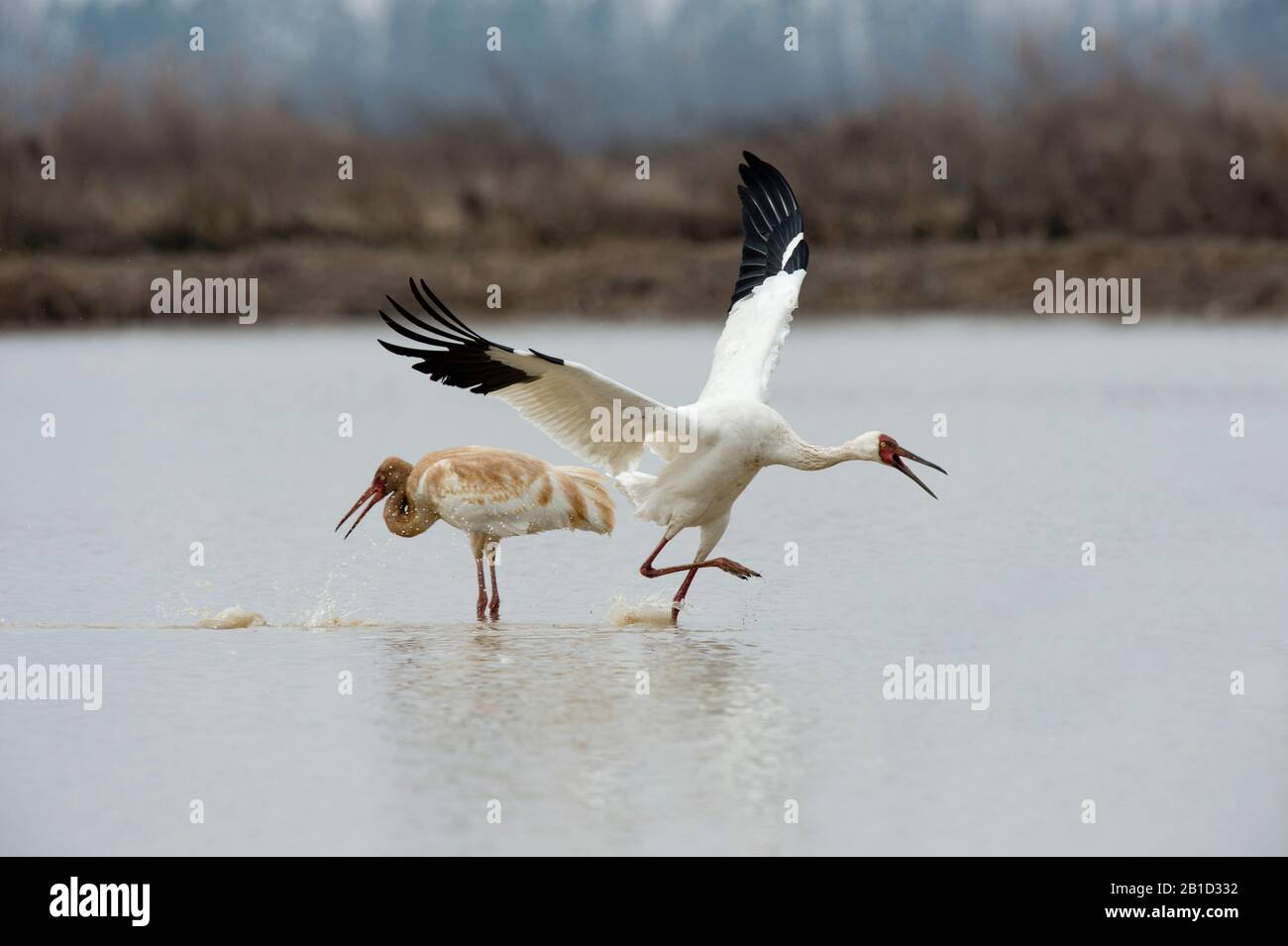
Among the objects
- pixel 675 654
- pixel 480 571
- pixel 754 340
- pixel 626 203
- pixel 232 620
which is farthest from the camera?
pixel 626 203

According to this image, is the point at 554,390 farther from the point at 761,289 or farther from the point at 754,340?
the point at 761,289

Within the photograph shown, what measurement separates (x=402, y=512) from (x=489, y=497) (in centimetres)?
72

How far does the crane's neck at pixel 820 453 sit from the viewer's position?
9297 mm

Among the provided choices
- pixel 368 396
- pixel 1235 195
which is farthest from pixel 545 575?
pixel 1235 195

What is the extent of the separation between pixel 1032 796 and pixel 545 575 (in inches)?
189

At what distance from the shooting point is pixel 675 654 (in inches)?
345

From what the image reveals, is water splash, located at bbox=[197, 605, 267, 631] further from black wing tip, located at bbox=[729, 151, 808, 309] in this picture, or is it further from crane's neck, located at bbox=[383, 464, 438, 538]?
black wing tip, located at bbox=[729, 151, 808, 309]

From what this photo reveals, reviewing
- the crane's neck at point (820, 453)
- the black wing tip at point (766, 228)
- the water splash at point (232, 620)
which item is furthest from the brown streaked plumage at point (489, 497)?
the black wing tip at point (766, 228)

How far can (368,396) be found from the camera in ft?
65.9

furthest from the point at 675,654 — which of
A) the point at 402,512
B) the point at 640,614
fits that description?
the point at 402,512

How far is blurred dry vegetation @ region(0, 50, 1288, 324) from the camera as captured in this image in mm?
27578

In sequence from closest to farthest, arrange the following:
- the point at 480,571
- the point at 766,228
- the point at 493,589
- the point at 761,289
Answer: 1. the point at 493,589
2. the point at 480,571
3. the point at 761,289
4. the point at 766,228

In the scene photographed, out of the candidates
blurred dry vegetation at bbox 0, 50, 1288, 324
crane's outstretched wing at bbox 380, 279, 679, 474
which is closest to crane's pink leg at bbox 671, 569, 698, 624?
crane's outstretched wing at bbox 380, 279, 679, 474

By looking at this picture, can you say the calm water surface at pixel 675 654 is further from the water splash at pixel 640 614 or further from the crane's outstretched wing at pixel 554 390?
the crane's outstretched wing at pixel 554 390
